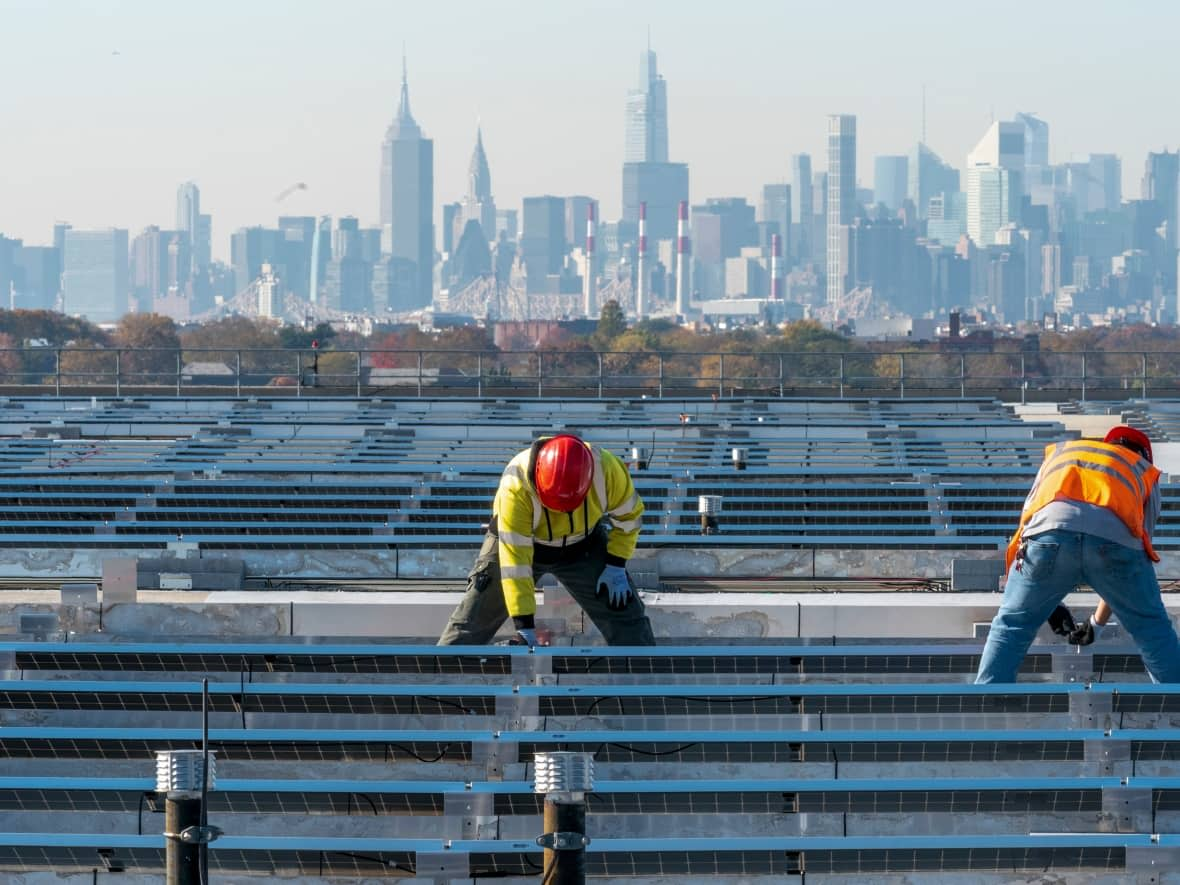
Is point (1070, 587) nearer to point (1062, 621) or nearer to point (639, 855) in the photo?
point (1062, 621)

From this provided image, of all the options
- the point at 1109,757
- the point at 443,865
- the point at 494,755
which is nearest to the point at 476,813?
the point at 443,865

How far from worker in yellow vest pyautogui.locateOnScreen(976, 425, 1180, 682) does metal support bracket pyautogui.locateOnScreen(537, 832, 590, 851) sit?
3278mm

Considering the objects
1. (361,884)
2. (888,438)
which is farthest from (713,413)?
(361,884)

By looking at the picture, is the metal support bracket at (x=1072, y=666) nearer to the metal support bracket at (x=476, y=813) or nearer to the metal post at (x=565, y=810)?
the metal support bracket at (x=476, y=813)

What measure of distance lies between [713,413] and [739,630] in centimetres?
2070

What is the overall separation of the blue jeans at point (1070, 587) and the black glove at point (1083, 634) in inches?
16.0

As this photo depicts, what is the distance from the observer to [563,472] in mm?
10461

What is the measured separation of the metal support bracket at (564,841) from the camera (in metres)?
6.98

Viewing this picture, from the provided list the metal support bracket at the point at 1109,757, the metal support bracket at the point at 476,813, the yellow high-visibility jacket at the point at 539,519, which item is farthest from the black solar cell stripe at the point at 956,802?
the yellow high-visibility jacket at the point at 539,519

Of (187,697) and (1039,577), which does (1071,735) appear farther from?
(187,697)

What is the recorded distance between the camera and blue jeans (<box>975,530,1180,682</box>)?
9711 millimetres

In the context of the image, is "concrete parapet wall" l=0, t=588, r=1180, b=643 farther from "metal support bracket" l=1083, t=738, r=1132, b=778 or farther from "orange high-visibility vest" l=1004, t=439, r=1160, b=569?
"metal support bracket" l=1083, t=738, r=1132, b=778

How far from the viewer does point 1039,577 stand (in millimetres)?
9828

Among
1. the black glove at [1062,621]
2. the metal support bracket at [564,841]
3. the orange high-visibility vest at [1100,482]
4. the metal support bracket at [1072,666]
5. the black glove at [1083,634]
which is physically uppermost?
the orange high-visibility vest at [1100,482]
